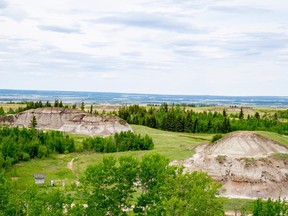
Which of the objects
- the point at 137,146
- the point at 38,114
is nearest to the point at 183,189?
the point at 137,146

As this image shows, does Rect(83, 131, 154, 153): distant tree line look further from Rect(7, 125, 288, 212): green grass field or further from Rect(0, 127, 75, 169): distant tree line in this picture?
Rect(0, 127, 75, 169): distant tree line

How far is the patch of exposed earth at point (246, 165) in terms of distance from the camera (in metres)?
56.8

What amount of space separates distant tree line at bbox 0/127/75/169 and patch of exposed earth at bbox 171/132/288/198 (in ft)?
94.7

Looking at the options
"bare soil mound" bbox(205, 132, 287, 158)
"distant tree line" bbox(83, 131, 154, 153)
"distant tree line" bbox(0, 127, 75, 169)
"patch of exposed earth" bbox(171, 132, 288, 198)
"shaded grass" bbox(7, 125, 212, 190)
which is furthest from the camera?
"distant tree line" bbox(83, 131, 154, 153)

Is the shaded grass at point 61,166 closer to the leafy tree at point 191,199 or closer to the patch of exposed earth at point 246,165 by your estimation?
the patch of exposed earth at point 246,165

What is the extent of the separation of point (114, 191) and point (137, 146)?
1998 inches

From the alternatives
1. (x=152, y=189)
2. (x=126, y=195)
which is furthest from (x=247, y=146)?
(x=126, y=195)

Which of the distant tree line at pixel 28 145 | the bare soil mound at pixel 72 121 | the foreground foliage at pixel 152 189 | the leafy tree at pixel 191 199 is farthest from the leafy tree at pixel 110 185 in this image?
the bare soil mound at pixel 72 121

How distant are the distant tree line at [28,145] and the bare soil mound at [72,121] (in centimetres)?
1986

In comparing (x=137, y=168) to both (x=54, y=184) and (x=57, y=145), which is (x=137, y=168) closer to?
(x=54, y=184)

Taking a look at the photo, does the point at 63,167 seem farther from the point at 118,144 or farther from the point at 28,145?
the point at 118,144

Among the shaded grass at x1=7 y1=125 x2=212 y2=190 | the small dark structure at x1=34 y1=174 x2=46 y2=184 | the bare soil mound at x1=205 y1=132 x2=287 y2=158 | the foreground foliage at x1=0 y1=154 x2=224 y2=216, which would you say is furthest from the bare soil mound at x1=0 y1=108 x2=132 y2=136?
the foreground foliage at x1=0 y1=154 x2=224 y2=216

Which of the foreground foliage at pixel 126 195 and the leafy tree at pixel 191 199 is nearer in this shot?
the leafy tree at pixel 191 199

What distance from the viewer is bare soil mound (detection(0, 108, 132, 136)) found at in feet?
373
